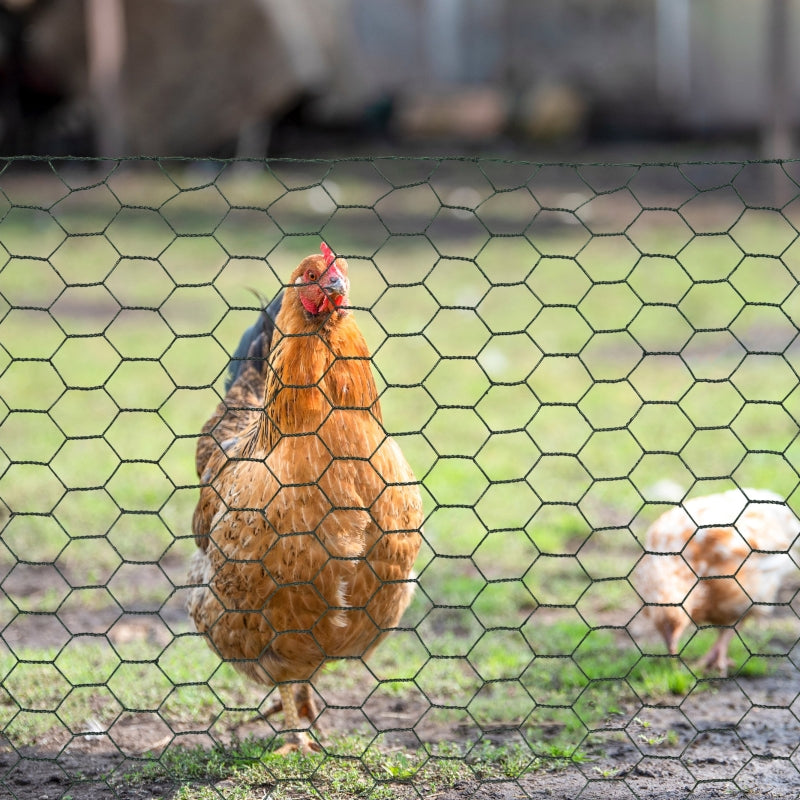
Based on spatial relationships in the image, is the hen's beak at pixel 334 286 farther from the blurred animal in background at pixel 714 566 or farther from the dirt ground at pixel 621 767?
the blurred animal in background at pixel 714 566

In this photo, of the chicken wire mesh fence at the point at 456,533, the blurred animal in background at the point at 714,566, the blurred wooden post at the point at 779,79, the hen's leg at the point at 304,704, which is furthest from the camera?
the blurred wooden post at the point at 779,79

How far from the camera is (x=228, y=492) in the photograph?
314 centimetres

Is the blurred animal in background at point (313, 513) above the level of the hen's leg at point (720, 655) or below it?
above

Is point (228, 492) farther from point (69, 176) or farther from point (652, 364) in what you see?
point (69, 176)

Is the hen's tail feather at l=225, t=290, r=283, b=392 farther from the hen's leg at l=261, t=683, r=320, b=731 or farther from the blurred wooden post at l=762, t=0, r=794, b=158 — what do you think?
the blurred wooden post at l=762, t=0, r=794, b=158

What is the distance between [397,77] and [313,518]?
1353cm

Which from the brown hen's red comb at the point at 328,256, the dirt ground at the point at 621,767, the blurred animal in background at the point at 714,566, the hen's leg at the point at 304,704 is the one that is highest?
the brown hen's red comb at the point at 328,256

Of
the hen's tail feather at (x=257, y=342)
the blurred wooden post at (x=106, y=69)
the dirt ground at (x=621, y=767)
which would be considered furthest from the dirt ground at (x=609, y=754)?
the blurred wooden post at (x=106, y=69)

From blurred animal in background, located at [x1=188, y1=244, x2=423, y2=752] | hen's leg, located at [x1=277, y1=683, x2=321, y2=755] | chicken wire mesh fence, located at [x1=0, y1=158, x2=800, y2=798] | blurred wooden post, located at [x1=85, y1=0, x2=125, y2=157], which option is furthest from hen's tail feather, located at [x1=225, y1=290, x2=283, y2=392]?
blurred wooden post, located at [x1=85, y1=0, x2=125, y2=157]

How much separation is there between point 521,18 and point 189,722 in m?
14.1

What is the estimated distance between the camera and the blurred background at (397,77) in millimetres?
12227

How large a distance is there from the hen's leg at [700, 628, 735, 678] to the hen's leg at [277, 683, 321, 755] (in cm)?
141

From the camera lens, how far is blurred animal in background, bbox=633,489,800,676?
3.68 meters

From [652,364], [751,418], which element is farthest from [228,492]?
[652,364]
